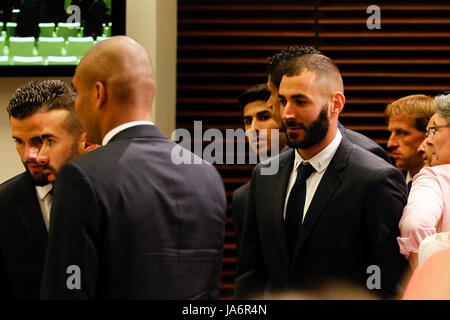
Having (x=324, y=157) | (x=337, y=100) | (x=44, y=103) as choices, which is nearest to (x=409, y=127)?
(x=337, y=100)

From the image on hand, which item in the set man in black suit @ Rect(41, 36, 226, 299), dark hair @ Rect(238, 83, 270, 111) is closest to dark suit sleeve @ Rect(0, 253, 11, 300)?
man in black suit @ Rect(41, 36, 226, 299)

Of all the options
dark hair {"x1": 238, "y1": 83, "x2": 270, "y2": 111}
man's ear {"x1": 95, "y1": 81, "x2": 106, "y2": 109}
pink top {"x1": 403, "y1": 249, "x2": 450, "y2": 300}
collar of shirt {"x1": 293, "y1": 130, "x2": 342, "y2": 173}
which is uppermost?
man's ear {"x1": 95, "y1": 81, "x2": 106, "y2": 109}

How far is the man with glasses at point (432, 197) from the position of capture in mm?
2080

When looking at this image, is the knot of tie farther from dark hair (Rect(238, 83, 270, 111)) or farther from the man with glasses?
dark hair (Rect(238, 83, 270, 111))

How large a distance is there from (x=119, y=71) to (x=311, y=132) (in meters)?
0.87

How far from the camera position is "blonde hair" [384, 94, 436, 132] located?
11.4ft

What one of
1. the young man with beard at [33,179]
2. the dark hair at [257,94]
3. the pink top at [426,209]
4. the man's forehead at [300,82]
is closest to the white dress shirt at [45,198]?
the young man with beard at [33,179]

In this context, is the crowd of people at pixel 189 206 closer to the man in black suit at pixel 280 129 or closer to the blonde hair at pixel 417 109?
the man in black suit at pixel 280 129

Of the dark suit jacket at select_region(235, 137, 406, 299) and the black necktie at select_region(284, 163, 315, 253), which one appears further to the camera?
the black necktie at select_region(284, 163, 315, 253)

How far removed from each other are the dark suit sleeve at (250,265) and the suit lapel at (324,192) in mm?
207

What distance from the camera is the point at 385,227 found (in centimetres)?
210

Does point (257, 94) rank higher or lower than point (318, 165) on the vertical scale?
higher

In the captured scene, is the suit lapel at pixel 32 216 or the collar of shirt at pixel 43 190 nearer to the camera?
the suit lapel at pixel 32 216

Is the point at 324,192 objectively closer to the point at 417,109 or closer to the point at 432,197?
the point at 432,197
